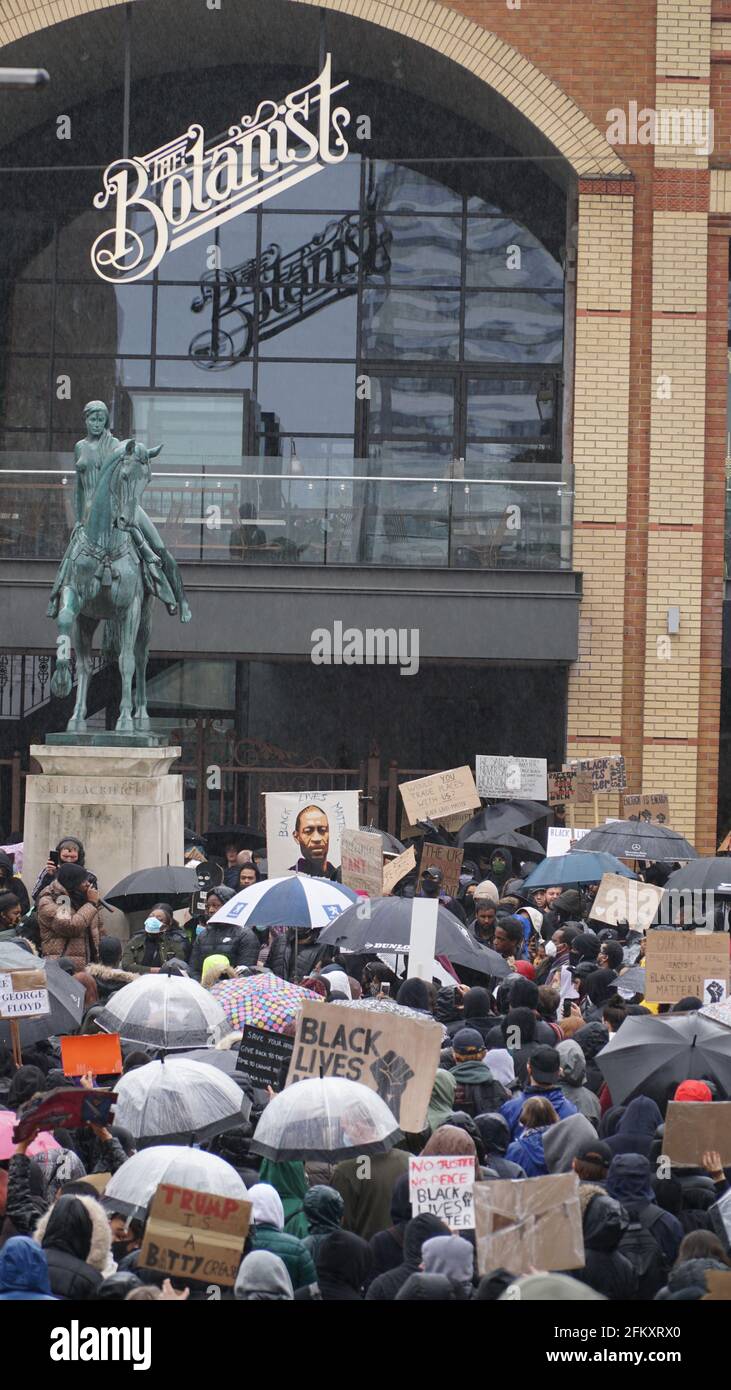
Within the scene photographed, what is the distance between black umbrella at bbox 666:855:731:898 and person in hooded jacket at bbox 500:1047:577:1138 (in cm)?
531

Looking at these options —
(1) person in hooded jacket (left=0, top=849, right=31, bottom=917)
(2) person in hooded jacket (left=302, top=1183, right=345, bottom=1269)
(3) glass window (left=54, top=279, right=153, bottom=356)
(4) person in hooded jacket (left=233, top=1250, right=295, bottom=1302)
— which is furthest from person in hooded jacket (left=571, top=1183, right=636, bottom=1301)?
(3) glass window (left=54, top=279, right=153, bottom=356)

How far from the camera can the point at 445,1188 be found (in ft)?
18.8

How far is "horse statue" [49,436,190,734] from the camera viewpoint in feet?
50.6

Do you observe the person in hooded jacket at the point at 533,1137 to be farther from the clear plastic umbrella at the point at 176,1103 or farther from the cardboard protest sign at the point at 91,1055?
the cardboard protest sign at the point at 91,1055

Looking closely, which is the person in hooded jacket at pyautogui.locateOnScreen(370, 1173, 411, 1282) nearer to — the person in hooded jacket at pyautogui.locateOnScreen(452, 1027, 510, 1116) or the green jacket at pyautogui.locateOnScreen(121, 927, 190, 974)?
the person in hooded jacket at pyautogui.locateOnScreen(452, 1027, 510, 1116)

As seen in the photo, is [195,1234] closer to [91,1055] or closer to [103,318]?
[91,1055]

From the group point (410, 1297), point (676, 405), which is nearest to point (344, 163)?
point (676, 405)

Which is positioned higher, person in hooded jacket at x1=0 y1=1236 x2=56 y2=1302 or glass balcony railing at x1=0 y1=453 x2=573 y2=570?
glass balcony railing at x1=0 y1=453 x2=573 y2=570

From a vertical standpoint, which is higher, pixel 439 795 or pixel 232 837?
pixel 439 795

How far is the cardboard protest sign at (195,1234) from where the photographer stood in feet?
17.0

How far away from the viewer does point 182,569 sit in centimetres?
2270

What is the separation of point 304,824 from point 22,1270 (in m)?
9.92

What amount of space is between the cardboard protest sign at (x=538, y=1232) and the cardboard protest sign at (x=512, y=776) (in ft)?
44.2

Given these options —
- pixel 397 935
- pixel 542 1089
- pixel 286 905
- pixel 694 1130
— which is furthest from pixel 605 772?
pixel 694 1130
